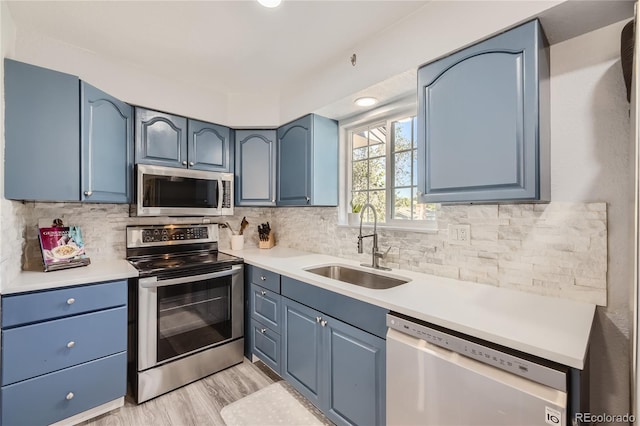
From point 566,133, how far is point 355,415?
172 centimetres

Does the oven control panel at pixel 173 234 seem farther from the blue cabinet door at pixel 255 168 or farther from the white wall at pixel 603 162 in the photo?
the white wall at pixel 603 162

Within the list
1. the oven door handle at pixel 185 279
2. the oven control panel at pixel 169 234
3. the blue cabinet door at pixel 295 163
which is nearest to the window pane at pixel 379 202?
the blue cabinet door at pixel 295 163

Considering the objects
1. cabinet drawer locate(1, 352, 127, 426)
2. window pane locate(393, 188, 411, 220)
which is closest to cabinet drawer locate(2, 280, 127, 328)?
cabinet drawer locate(1, 352, 127, 426)

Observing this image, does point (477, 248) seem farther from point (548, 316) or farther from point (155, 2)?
point (155, 2)

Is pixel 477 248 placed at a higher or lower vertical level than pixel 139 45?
lower

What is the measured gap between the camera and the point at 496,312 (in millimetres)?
1128

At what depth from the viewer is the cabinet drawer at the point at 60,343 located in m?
1.47

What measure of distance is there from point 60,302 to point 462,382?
6.88 ft

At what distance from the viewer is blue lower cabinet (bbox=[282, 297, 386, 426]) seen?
1.35 meters

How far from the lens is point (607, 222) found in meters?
1.18

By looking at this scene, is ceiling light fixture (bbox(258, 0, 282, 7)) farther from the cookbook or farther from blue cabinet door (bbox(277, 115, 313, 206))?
the cookbook

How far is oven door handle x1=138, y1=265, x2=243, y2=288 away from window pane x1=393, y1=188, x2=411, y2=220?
1.36 meters

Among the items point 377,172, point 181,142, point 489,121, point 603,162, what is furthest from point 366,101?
point 181,142

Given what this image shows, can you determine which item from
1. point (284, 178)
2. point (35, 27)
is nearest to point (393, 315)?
point (284, 178)
